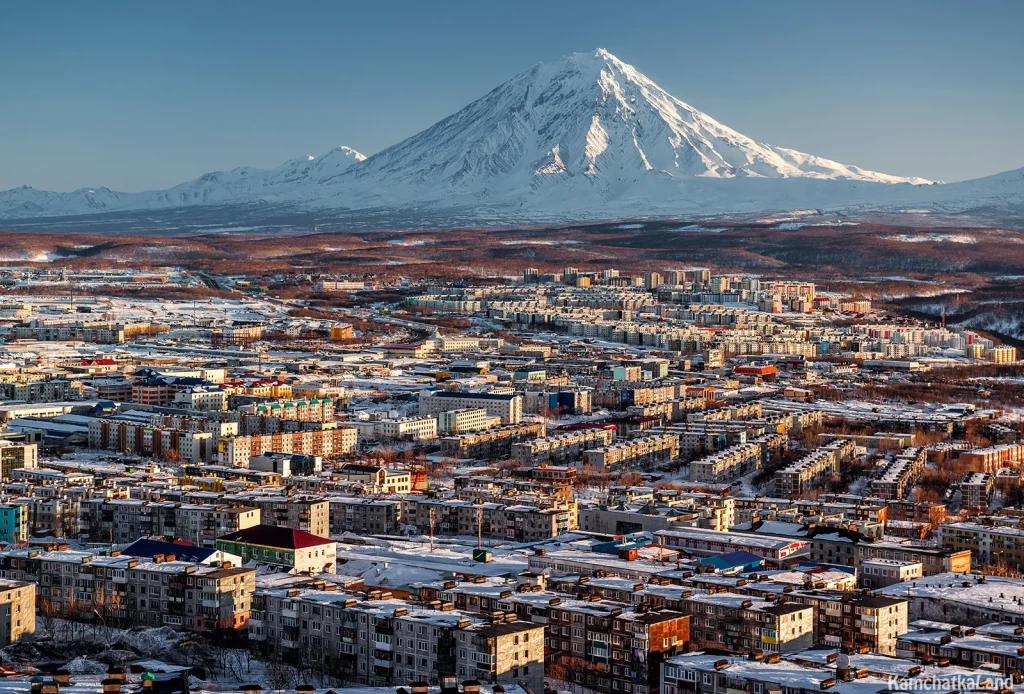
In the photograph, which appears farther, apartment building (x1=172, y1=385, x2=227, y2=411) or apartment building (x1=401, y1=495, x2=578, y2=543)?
apartment building (x1=172, y1=385, x2=227, y2=411)

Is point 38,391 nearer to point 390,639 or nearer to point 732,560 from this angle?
point 732,560

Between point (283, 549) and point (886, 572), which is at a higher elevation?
point (283, 549)

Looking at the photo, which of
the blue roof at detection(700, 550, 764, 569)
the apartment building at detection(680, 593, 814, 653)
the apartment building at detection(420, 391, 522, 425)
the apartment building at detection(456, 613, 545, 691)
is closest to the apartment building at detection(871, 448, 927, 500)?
the blue roof at detection(700, 550, 764, 569)

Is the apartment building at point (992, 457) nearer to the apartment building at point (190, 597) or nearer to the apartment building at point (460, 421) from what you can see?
the apartment building at point (460, 421)

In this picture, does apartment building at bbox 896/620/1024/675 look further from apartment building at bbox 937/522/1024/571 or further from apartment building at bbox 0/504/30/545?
apartment building at bbox 0/504/30/545

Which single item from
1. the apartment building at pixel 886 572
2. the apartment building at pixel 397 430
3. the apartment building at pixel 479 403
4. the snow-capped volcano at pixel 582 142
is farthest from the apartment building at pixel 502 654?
the snow-capped volcano at pixel 582 142

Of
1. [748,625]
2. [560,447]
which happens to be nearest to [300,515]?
[748,625]

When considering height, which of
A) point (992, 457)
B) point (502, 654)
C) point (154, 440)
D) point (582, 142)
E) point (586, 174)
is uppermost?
point (582, 142)
